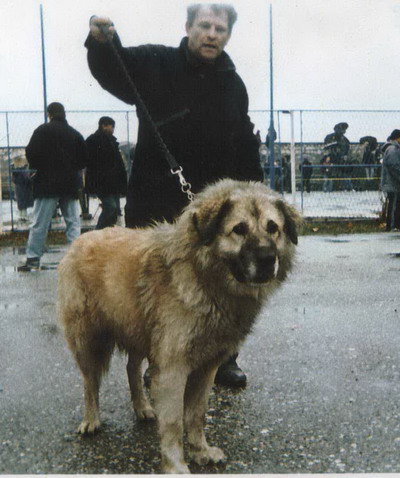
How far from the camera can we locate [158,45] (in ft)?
14.1

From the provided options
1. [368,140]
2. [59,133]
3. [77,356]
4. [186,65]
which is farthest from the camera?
[368,140]

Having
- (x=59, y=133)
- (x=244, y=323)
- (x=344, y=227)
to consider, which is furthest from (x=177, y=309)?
(x=344, y=227)

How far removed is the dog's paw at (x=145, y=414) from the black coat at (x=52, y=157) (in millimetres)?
6414

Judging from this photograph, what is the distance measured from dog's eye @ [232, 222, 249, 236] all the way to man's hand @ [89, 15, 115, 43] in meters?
1.49

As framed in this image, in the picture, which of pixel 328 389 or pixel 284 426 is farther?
pixel 328 389

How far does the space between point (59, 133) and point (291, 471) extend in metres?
7.57

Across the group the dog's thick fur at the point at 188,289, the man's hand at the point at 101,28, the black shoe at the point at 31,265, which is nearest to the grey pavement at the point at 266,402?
the dog's thick fur at the point at 188,289

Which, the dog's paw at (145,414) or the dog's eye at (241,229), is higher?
the dog's eye at (241,229)

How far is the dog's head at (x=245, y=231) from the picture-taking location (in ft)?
9.87

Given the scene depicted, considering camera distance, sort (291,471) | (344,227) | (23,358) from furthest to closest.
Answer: (344,227)
(23,358)
(291,471)

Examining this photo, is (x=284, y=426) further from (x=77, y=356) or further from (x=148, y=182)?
(x=148, y=182)

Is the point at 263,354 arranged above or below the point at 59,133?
below

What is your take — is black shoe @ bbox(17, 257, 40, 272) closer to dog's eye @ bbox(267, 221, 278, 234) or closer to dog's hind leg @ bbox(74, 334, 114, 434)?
dog's hind leg @ bbox(74, 334, 114, 434)

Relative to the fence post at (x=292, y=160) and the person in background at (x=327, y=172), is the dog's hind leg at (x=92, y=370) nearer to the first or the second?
the fence post at (x=292, y=160)
